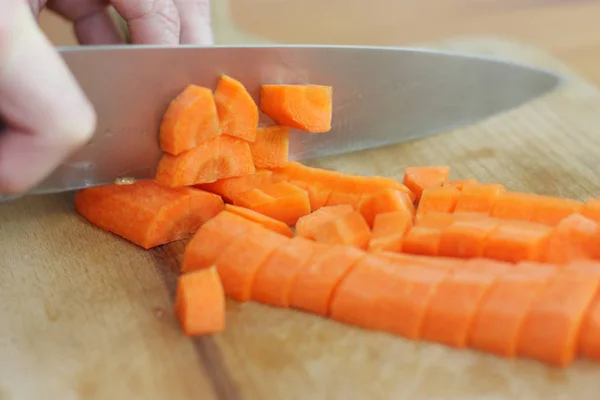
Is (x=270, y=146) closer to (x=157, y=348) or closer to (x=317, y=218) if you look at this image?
(x=317, y=218)

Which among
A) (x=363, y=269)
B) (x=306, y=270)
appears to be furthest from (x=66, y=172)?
(x=363, y=269)

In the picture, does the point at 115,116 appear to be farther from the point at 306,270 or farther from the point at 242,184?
the point at 306,270

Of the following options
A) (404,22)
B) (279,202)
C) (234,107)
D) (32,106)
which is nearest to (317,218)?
(279,202)

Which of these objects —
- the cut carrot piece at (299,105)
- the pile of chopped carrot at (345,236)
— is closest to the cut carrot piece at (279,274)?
the pile of chopped carrot at (345,236)

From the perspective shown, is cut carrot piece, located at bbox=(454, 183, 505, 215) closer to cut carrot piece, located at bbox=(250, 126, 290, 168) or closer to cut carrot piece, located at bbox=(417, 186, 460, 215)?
cut carrot piece, located at bbox=(417, 186, 460, 215)

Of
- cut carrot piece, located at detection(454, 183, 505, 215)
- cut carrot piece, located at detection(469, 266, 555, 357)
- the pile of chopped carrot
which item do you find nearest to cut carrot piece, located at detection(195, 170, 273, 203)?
the pile of chopped carrot
